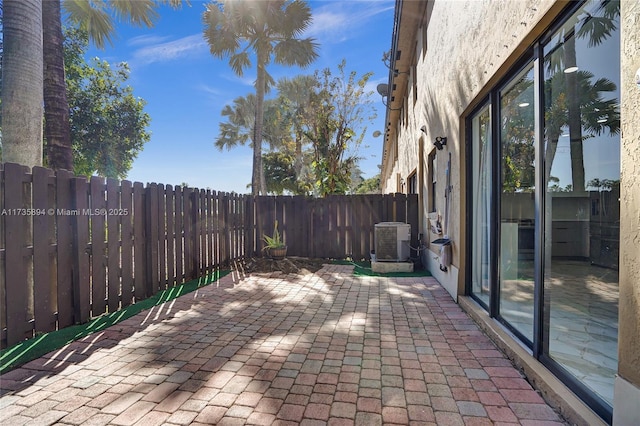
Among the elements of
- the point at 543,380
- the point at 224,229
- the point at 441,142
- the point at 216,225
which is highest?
the point at 441,142

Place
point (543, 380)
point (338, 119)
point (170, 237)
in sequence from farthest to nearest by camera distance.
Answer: point (338, 119)
point (170, 237)
point (543, 380)

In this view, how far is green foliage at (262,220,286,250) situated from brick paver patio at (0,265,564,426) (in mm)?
3613

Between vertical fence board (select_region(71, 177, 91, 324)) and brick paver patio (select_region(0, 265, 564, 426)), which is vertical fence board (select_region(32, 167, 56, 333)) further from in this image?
brick paver patio (select_region(0, 265, 564, 426))

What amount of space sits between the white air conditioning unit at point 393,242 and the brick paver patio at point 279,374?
8.75 feet

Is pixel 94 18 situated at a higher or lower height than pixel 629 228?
higher

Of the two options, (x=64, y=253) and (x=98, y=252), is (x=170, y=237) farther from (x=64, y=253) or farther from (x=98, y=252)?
(x=64, y=253)

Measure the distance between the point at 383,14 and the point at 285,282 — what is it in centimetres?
837

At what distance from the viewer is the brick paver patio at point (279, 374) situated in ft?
6.35

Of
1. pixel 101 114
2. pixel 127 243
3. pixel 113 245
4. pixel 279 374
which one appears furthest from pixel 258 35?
pixel 279 374

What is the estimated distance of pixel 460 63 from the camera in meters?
4.18

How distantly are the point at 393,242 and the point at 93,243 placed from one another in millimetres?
5175

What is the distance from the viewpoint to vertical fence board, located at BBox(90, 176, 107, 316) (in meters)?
3.66

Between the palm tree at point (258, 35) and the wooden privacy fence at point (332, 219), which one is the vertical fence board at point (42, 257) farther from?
the palm tree at point (258, 35)

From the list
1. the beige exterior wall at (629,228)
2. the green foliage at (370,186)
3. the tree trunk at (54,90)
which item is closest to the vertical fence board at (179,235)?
the tree trunk at (54,90)
